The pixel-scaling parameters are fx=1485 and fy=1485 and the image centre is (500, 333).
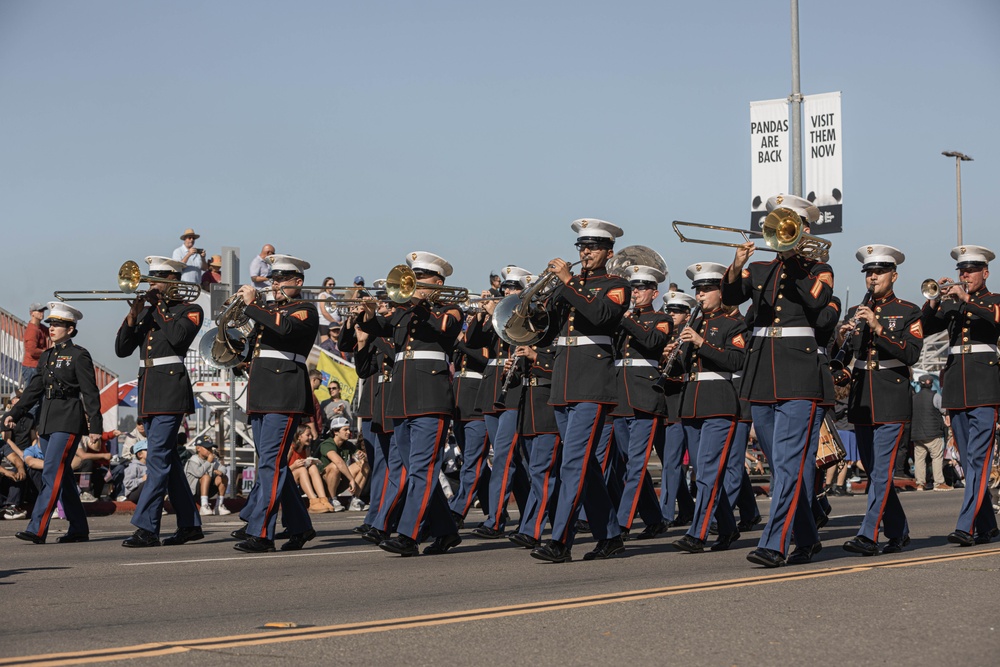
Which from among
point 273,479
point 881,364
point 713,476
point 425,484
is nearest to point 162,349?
point 273,479

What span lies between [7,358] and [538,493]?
505 inches

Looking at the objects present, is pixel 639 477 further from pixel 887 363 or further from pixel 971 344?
pixel 971 344

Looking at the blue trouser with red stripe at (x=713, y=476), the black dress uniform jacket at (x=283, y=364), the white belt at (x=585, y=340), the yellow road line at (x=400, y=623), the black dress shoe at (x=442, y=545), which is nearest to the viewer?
the yellow road line at (x=400, y=623)

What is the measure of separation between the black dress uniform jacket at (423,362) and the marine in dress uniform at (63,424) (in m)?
2.91

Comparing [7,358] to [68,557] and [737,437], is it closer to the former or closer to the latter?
[68,557]

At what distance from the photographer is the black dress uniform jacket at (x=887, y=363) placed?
1088 cm

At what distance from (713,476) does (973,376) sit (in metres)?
2.11

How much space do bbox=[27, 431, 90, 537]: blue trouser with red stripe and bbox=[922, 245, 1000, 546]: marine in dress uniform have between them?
23.8 ft

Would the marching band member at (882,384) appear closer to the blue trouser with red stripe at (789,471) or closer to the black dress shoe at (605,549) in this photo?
the blue trouser with red stripe at (789,471)

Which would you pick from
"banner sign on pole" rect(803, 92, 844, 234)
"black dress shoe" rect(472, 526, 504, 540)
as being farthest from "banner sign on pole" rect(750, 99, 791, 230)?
"black dress shoe" rect(472, 526, 504, 540)

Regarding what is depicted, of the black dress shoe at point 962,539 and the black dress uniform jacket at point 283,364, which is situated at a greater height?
the black dress uniform jacket at point 283,364

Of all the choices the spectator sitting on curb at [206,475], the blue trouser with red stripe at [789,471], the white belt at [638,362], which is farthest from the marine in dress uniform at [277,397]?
the spectator sitting on curb at [206,475]

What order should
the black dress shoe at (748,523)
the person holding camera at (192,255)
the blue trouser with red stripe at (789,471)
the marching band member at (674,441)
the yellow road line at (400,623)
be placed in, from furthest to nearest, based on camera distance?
the person holding camera at (192,255) < the marching band member at (674,441) < the black dress shoe at (748,523) < the blue trouser with red stripe at (789,471) < the yellow road line at (400,623)

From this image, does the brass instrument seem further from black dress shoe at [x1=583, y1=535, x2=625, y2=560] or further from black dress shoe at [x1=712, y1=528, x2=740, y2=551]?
black dress shoe at [x1=712, y1=528, x2=740, y2=551]
